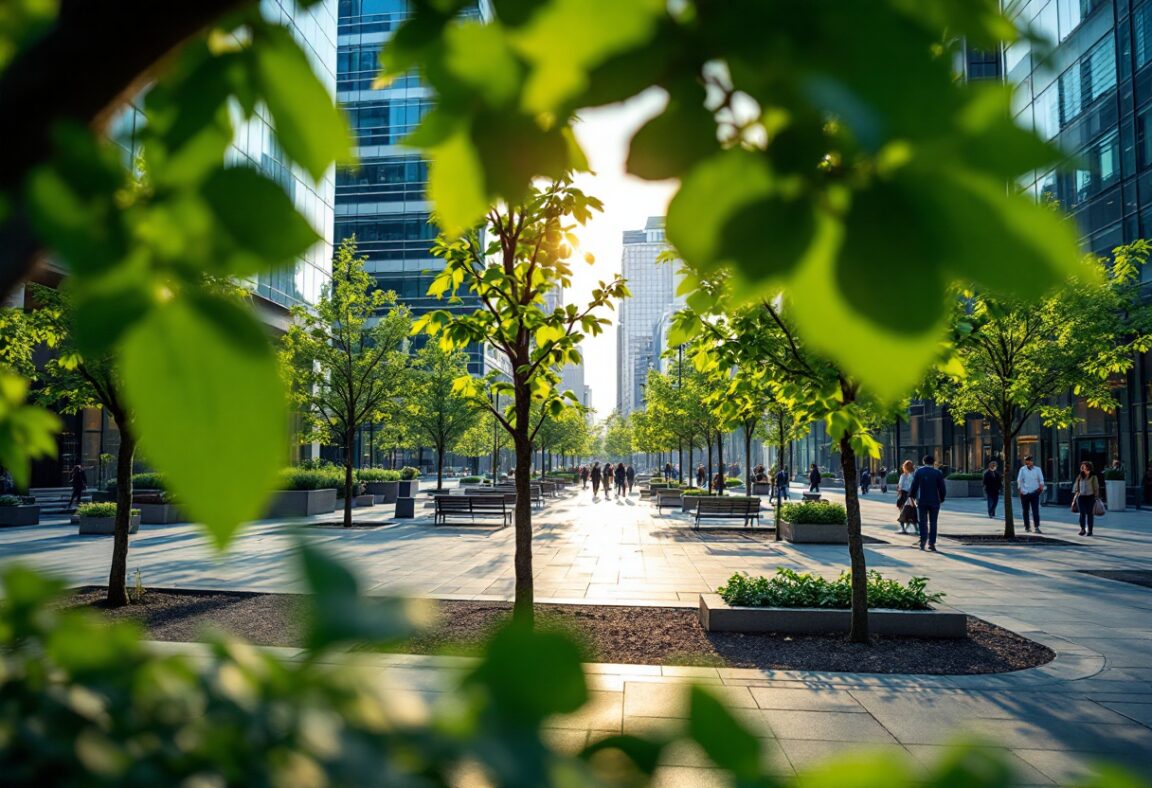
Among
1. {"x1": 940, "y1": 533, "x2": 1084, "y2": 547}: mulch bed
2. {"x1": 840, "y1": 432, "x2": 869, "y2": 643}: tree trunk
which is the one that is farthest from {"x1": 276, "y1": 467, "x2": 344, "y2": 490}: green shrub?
{"x1": 940, "y1": 533, "x2": 1084, "y2": 547}: mulch bed

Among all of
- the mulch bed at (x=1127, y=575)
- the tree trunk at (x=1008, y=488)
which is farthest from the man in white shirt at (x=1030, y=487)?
the mulch bed at (x=1127, y=575)

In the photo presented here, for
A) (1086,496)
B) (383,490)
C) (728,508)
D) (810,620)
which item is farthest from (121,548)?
(383,490)

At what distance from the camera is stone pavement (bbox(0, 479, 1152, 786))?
4711mm

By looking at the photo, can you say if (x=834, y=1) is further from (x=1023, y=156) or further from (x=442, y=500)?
(x=442, y=500)

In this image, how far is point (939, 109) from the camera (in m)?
0.61

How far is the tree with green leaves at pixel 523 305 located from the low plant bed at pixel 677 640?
4.53ft

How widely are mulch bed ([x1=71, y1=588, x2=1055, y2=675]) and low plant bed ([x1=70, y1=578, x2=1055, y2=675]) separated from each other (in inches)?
0.5

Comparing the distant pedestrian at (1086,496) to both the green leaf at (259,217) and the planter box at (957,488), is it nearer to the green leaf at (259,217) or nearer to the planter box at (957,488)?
the planter box at (957,488)

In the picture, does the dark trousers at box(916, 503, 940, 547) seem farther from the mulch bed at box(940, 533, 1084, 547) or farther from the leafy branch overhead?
the leafy branch overhead

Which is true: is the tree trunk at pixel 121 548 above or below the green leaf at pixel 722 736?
below

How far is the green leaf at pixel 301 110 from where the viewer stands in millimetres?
824

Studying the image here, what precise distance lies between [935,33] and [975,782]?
729 millimetres

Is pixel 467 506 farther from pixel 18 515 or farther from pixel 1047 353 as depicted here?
pixel 1047 353

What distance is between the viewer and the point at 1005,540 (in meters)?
18.2
